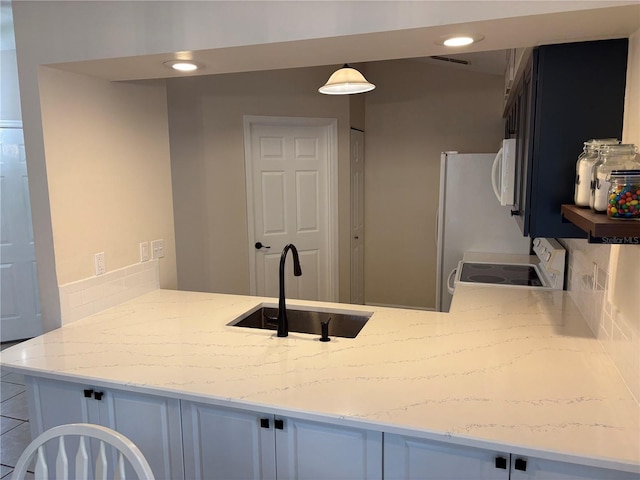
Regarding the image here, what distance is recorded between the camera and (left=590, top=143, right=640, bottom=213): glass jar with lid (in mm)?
1301

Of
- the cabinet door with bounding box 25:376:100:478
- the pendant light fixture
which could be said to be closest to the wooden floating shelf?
the pendant light fixture

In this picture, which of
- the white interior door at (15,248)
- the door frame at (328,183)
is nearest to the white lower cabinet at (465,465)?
the door frame at (328,183)

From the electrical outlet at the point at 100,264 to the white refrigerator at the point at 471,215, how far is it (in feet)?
8.12

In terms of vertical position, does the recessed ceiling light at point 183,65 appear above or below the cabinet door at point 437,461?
above

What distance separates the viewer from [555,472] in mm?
1245

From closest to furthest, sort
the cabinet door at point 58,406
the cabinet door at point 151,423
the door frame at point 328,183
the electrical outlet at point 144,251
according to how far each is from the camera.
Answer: the cabinet door at point 151,423, the cabinet door at point 58,406, the electrical outlet at point 144,251, the door frame at point 328,183

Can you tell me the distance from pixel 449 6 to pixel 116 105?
176 centimetres

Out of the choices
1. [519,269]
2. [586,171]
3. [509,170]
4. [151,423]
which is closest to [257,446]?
[151,423]

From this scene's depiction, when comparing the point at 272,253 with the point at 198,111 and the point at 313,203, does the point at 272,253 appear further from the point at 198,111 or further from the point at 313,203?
the point at 198,111

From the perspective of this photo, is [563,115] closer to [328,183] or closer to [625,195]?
[625,195]

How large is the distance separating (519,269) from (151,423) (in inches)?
98.1

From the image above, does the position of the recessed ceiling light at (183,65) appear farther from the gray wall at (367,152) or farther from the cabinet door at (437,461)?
the cabinet door at (437,461)

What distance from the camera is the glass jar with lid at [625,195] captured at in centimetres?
118

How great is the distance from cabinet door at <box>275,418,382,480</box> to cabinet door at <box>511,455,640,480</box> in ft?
1.28
